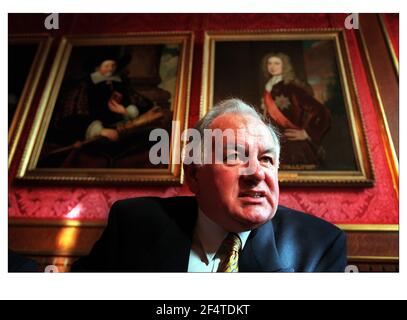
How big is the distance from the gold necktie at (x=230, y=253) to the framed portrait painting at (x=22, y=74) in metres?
1.53

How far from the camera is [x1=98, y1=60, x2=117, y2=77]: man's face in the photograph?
210 centimetres

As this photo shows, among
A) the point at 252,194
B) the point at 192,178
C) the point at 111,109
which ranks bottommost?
the point at 252,194

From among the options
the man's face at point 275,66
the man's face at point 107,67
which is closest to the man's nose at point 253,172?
the man's face at point 275,66

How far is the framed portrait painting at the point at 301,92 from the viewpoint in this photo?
1711 mm

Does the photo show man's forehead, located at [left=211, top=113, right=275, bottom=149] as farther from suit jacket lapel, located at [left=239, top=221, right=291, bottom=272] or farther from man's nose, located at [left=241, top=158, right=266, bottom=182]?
suit jacket lapel, located at [left=239, top=221, right=291, bottom=272]

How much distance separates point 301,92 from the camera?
6.26 ft

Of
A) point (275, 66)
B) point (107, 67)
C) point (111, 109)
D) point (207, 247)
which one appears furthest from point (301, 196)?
point (107, 67)

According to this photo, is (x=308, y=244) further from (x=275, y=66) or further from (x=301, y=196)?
(x=275, y=66)

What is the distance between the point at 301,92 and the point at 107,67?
1368 mm

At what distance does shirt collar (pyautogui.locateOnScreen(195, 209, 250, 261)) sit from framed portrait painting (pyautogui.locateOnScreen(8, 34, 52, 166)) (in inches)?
56.2

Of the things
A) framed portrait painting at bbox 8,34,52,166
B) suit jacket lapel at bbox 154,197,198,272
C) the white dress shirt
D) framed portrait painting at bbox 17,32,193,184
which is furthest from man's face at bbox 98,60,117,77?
the white dress shirt

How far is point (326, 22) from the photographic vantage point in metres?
2.20

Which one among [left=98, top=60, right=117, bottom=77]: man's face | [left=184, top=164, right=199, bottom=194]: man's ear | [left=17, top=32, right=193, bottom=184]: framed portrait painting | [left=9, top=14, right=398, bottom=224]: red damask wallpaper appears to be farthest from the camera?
[left=98, top=60, right=117, bottom=77]: man's face
